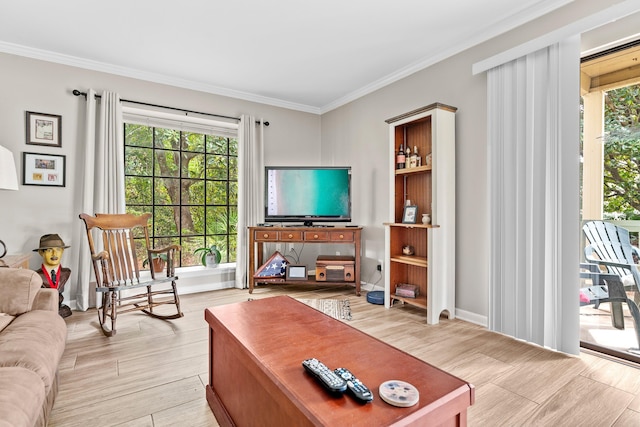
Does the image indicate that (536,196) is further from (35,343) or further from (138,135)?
(138,135)

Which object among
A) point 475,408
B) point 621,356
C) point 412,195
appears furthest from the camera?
point 412,195

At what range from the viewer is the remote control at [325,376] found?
967 mm

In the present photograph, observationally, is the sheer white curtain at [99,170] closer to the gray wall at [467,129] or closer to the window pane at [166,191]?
the window pane at [166,191]

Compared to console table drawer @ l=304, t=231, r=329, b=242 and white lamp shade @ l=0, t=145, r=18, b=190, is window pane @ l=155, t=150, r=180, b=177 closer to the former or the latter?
white lamp shade @ l=0, t=145, r=18, b=190

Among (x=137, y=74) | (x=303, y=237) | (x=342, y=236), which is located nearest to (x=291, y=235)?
(x=303, y=237)

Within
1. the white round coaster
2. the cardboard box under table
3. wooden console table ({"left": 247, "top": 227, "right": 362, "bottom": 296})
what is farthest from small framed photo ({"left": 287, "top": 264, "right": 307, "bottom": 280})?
the white round coaster

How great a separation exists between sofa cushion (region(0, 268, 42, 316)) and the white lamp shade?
2.86ft

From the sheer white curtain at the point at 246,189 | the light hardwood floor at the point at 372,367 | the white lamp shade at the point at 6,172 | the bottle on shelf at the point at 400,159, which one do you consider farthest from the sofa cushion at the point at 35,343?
the bottle on shelf at the point at 400,159

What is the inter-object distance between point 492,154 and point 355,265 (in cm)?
185

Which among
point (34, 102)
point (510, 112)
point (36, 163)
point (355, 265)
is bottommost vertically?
point (355, 265)

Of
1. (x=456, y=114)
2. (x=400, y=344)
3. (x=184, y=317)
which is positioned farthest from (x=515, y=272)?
(x=184, y=317)

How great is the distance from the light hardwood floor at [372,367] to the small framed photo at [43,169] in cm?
131

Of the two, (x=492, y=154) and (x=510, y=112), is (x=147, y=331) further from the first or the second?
(x=510, y=112)

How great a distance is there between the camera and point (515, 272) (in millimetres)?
2479
